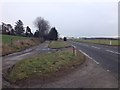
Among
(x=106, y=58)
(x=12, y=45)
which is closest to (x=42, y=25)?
(x=12, y=45)

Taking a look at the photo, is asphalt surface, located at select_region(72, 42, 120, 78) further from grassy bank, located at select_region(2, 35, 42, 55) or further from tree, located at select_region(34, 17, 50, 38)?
tree, located at select_region(34, 17, 50, 38)

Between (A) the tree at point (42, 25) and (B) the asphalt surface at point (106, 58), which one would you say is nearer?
(B) the asphalt surface at point (106, 58)

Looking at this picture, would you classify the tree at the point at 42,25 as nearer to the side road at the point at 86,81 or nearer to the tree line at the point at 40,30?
the tree line at the point at 40,30

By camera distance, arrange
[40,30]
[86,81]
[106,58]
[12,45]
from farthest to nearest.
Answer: [40,30], [12,45], [106,58], [86,81]

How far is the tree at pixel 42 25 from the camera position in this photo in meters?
148

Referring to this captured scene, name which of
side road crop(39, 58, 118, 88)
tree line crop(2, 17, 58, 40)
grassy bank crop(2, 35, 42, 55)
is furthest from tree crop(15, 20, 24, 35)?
side road crop(39, 58, 118, 88)

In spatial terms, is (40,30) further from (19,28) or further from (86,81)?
(86,81)

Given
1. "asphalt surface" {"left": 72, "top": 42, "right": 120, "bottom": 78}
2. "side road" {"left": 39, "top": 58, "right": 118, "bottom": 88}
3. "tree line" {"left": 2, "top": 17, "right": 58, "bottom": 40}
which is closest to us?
"side road" {"left": 39, "top": 58, "right": 118, "bottom": 88}

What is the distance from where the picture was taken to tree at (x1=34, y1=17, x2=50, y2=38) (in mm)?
147750

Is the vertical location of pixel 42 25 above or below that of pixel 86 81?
above

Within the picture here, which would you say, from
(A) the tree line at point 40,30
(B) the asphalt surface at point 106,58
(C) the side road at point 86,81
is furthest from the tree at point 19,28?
(C) the side road at point 86,81

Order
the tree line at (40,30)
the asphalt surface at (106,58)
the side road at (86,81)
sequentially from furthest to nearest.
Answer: the tree line at (40,30)
the asphalt surface at (106,58)
the side road at (86,81)

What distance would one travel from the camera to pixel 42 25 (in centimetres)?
15138

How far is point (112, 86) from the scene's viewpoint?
1090 centimetres
